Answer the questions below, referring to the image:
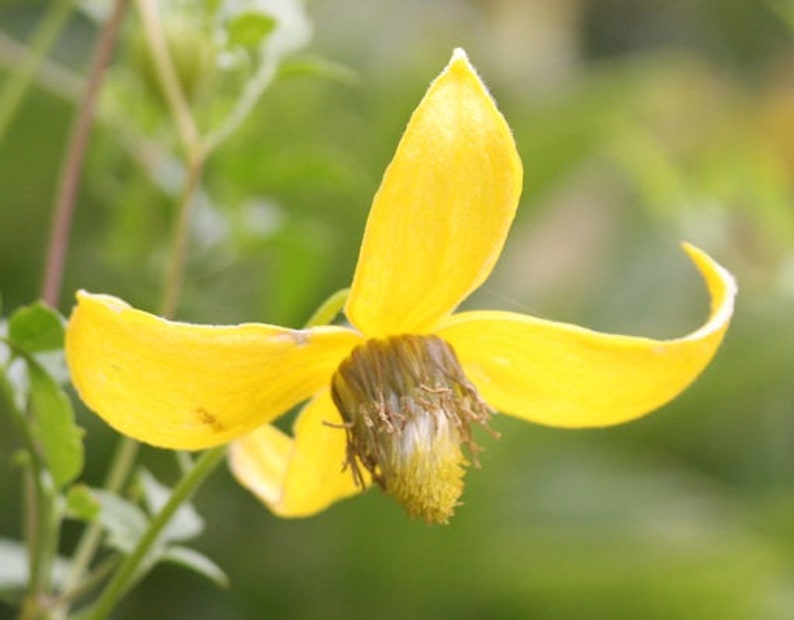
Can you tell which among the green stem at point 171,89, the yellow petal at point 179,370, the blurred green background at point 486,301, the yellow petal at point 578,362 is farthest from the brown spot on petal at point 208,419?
the blurred green background at point 486,301

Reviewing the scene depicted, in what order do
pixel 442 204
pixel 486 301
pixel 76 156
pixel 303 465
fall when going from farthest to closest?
pixel 486 301 < pixel 76 156 < pixel 303 465 < pixel 442 204

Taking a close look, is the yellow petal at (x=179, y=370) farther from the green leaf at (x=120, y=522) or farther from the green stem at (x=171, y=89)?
the green stem at (x=171, y=89)

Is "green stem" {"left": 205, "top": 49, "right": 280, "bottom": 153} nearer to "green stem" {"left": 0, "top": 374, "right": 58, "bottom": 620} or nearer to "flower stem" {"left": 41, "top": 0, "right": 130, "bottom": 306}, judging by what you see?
"flower stem" {"left": 41, "top": 0, "right": 130, "bottom": 306}

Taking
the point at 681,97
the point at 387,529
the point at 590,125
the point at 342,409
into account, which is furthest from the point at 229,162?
the point at 681,97

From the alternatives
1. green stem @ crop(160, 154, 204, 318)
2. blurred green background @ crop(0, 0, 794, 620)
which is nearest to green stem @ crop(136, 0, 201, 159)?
green stem @ crop(160, 154, 204, 318)

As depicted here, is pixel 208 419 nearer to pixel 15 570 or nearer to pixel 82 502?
pixel 82 502

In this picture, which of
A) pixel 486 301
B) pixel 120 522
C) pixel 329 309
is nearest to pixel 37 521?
pixel 120 522
